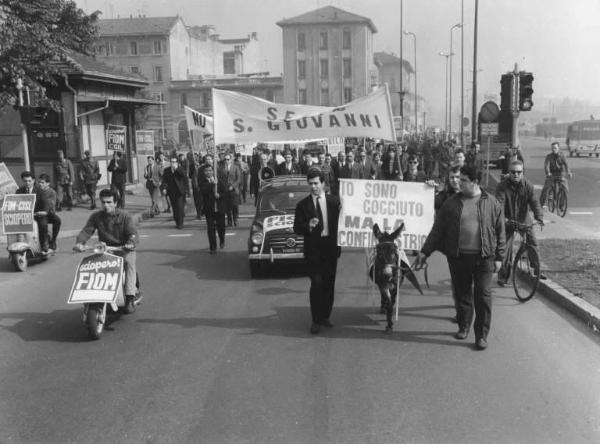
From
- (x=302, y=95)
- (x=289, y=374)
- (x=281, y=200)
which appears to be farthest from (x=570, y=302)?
(x=302, y=95)

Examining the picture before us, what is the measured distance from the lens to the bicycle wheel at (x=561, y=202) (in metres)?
16.7

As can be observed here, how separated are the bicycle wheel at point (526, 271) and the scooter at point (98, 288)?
4948mm

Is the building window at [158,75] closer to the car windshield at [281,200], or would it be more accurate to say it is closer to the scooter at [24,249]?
the scooter at [24,249]

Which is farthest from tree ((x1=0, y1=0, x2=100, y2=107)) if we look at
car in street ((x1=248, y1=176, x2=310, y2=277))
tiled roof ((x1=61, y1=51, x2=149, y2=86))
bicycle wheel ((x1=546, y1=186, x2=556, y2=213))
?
bicycle wheel ((x1=546, y1=186, x2=556, y2=213))

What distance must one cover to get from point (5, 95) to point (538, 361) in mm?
14472

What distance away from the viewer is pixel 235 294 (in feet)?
30.5

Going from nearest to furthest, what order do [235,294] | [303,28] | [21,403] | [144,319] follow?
1. [21,403]
2. [144,319]
3. [235,294]
4. [303,28]

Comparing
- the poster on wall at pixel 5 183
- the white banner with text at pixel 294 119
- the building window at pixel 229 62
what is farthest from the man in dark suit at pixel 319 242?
the building window at pixel 229 62

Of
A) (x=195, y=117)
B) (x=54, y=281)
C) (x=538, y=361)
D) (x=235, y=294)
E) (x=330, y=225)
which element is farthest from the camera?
(x=195, y=117)

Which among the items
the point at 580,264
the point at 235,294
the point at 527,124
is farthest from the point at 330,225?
the point at 527,124

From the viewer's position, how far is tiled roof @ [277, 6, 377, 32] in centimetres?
8881

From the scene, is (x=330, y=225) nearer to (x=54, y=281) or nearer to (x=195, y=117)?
(x=54, y=281)

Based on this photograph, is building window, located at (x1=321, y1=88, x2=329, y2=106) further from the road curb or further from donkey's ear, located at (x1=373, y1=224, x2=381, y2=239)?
donkey's ear, located at (x1=373, y1=224, x2=381, y2=239)

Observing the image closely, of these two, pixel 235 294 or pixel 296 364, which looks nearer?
pixel 296 364
